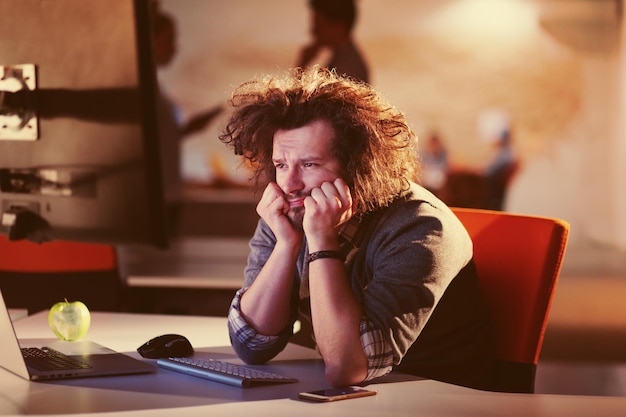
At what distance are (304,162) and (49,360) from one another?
570 mm

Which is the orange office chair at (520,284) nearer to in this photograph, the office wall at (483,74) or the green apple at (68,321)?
the green apple at (68,321)

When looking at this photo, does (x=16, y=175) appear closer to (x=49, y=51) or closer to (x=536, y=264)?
(x=49, y=51)

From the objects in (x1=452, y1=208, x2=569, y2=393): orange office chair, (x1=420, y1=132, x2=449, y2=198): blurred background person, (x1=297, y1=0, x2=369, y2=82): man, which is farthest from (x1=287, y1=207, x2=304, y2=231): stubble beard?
Answer: (x1=420, y1=132, x2=449, y2=198): blurred background person

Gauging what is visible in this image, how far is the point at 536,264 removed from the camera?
65.1 inches

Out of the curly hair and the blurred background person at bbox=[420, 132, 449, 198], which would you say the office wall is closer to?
the blurred background person at bbox=[420, 132, 449, 198]

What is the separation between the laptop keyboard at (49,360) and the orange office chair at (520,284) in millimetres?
804

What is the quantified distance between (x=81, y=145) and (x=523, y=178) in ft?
19.2

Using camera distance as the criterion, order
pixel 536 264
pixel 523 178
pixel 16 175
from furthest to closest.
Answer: pixel 523 178 < pixel 536 264 < pixel 16 175

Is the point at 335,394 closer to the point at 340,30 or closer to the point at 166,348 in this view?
the point at 166,348

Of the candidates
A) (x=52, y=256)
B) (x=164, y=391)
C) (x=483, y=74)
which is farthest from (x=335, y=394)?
(x=483, y=74)

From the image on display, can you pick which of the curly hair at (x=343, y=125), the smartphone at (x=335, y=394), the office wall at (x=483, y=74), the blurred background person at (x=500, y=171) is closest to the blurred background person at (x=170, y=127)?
the office wall at (x=483, y=74)

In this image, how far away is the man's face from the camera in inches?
62.5

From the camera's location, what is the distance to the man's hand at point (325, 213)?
1511 millimetres

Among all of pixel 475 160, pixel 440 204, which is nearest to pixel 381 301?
pixel 440 204
